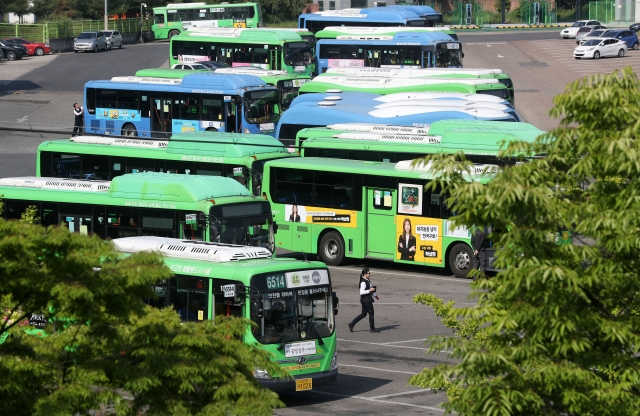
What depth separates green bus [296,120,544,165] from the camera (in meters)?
Result: 28.6

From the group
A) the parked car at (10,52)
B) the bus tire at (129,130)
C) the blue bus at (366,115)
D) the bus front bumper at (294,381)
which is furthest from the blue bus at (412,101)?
the parked car at (10,52)

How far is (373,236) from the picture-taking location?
27.2m

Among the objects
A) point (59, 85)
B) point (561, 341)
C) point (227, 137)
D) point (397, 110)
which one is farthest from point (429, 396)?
point (59, 85)

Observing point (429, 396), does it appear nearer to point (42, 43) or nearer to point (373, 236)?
point (373, 236)

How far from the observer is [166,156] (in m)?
29.5

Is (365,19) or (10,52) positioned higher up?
(365,19)

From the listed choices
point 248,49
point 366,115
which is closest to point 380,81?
point 366,115

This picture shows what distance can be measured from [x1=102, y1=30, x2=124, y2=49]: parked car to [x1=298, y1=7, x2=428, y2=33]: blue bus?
1806 cm

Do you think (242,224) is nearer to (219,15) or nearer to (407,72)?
(407,72)

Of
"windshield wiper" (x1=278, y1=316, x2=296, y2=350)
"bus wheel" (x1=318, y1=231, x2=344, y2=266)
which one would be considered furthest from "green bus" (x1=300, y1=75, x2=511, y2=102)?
"windshield wiper" (x1=278, y1=316, x2=296, y2=350)

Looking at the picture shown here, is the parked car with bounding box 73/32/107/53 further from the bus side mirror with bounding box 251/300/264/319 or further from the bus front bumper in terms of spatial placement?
the bus front bumper

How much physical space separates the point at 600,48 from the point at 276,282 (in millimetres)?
57621

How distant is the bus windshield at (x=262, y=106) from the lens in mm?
37812

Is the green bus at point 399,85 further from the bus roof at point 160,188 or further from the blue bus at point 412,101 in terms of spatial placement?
the bus roof at point 160,188
